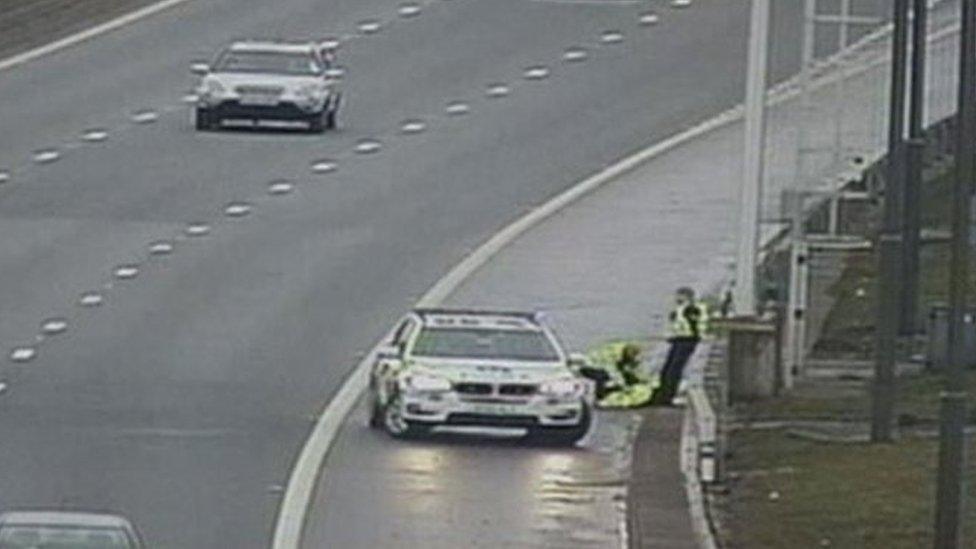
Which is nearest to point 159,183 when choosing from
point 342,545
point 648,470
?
point 648,470

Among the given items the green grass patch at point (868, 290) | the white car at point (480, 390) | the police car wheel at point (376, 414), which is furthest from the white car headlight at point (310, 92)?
the police car wheel at point (376, 414)

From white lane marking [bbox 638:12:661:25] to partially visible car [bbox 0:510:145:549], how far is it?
51.9 m

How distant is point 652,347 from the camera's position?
49750 mm

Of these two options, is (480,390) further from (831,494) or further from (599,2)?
(599,2)

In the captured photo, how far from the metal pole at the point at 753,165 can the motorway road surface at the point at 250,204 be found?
14.9ft

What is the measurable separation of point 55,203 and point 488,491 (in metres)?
22.1

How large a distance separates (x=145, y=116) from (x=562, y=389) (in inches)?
1011

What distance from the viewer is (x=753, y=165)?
50.4m

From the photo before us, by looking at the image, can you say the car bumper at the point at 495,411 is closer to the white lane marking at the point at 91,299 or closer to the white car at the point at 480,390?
the white car at the point at 480,390

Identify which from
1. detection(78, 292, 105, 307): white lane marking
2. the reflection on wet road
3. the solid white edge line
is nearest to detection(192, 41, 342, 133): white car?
the solid white edge line

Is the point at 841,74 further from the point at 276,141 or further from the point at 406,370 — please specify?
the point at 276,141

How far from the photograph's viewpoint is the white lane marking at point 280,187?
2346 inches

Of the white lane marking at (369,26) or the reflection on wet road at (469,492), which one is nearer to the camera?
the reflection on wet road at (469,492)

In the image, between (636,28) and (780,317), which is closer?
(780,317)
